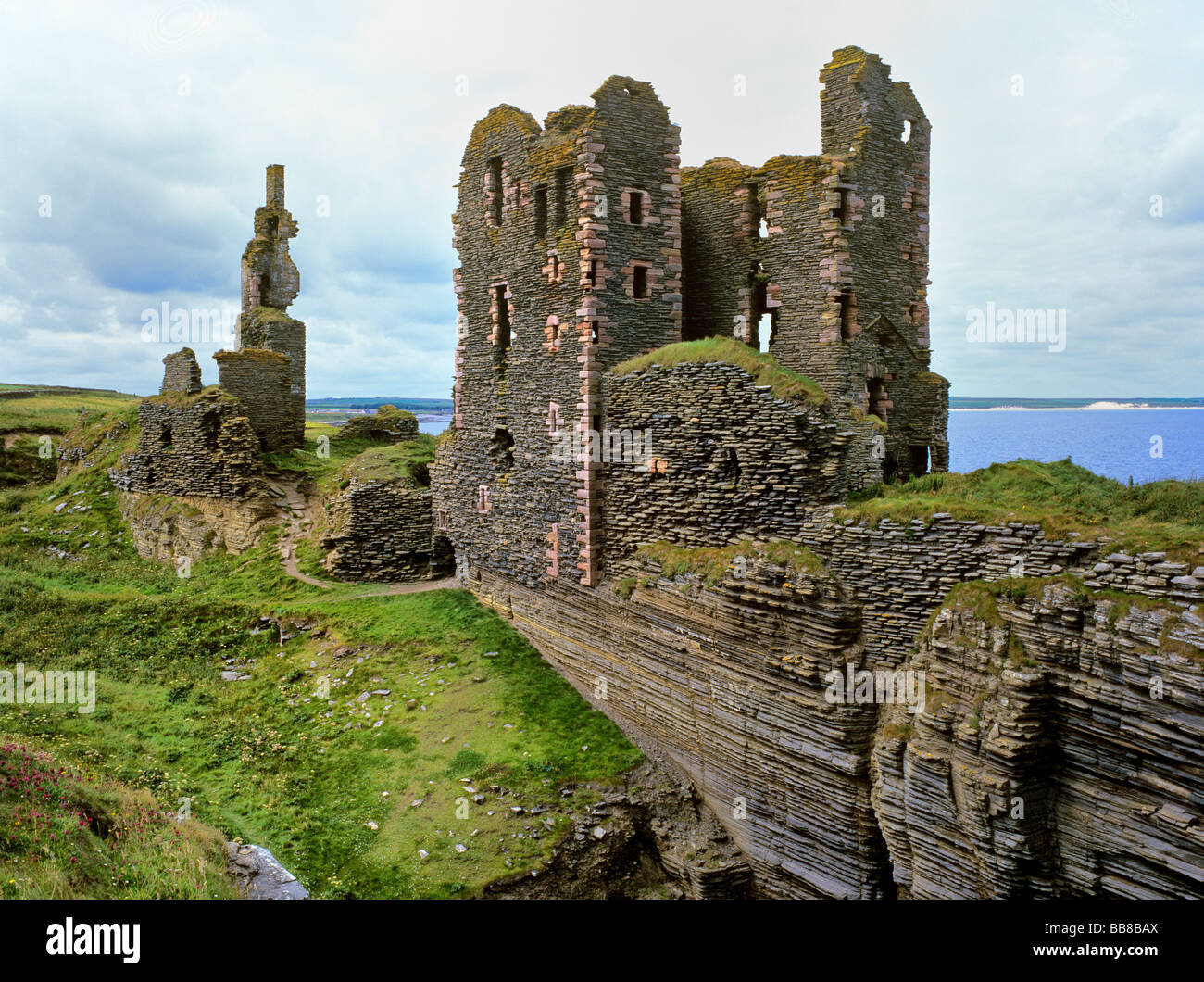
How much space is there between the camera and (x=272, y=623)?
26.6 meters

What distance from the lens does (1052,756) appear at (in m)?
12.8

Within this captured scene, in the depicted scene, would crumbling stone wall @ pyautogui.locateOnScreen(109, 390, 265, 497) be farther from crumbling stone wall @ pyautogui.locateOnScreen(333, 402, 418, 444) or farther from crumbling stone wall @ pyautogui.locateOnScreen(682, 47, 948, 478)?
crumbling stone wall @ pyautogui.locateOnScreen(682, 47, 948, 478)

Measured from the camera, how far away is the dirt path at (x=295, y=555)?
28.4 m

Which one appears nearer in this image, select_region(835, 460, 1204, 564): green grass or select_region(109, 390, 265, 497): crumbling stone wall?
select_region(835, 460, 1204, 564): green grass

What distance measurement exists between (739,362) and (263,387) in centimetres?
2526

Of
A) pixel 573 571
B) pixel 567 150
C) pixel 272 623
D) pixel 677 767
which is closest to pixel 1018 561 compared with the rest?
pixel 677 767

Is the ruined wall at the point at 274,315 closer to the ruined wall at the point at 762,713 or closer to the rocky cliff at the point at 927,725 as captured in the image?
the ruined wall at the point at 762,713

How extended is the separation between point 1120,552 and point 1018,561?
1.53 meters

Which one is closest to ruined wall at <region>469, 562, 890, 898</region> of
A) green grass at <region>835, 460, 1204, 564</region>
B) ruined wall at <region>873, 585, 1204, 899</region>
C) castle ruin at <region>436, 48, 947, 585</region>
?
ruined wall at <region>873, 585, 1204, 899</region>

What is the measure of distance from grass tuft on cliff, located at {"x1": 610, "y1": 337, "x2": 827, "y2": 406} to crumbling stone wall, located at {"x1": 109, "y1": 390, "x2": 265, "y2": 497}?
1823 centimetres

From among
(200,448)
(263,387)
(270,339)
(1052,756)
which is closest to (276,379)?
(263,387)

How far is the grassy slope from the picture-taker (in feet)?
57.1

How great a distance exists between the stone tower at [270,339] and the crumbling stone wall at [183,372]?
1.01 meters

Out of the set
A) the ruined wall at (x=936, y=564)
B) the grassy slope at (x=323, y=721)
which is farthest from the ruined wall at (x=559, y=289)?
the ruined wall at (x=936, y=564)
